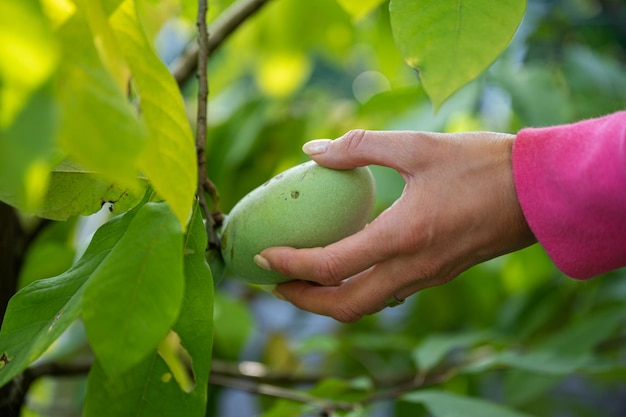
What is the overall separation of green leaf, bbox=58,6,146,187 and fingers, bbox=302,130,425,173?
1.06 feet

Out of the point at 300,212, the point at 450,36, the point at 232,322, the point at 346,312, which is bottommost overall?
the point at 232,322

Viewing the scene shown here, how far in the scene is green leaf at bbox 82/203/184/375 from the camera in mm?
474

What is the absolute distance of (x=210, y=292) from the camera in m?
0.58

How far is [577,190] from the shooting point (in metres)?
0.63

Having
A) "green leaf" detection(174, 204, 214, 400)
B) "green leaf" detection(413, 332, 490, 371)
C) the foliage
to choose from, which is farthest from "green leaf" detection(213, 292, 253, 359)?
"green leaf" detection(174, 204, 214, 400)

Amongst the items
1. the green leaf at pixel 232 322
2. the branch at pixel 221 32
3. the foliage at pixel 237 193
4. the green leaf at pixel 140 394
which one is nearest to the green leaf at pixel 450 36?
the foliage at pixel 237 193

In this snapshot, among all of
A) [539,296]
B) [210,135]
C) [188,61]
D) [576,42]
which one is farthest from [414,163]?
[576,42]

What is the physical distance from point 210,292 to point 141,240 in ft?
0.27

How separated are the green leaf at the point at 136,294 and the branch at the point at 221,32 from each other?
0.52 m

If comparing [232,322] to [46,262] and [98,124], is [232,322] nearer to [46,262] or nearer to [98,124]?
[46,262]

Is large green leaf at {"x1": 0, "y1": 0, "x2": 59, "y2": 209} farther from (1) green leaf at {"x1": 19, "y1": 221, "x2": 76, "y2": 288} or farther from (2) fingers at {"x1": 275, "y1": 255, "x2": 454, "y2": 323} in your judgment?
(1) green leaf at {"x1": 19, "y1": 221, "x2": 76, "y2": 288}

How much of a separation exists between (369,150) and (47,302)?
1.01ft

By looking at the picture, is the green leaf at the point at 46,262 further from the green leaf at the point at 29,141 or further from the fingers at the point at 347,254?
the green leaf at the point at 29,141

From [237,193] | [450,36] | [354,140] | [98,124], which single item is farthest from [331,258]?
[237,193]
